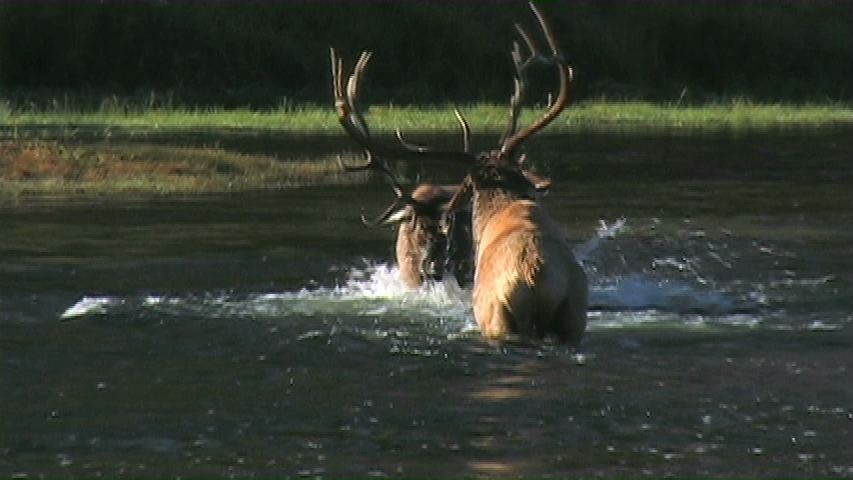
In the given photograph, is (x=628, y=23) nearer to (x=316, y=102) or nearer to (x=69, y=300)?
(x=316, y=102)

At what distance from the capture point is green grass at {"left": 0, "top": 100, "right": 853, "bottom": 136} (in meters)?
39.5

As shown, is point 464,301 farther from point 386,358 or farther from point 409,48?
point 409,48

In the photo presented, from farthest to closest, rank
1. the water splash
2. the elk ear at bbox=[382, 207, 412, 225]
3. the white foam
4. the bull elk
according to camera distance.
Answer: the elk ear at bbox=[382, 207, 412, 225] → the bull elk → the white foam → the water splash

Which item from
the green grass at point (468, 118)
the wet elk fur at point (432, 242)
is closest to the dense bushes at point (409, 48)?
the green grass at point (468, 118)

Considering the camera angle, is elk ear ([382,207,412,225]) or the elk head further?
elk ear ([382,207,412,225])

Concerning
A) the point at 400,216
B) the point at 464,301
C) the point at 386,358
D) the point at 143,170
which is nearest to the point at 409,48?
the point at 143,170

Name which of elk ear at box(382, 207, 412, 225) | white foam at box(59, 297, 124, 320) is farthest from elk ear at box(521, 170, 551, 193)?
white foam at box(59, 297, 124, 320)

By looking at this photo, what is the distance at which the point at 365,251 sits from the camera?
66.7 feet

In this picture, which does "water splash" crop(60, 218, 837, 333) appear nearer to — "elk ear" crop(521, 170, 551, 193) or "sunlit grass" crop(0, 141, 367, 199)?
"elk ear" crop(521, 170, 551, 193)

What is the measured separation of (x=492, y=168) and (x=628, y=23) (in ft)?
153

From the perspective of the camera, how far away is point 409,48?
5634cm

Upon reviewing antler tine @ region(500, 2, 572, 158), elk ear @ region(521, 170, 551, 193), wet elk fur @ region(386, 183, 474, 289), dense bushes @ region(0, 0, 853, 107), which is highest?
antler tine @ region(500, 2, 572, 158)

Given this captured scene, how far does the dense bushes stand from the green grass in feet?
11.1

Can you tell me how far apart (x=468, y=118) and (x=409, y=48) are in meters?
13.1
